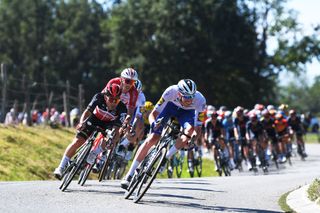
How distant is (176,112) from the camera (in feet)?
42.5

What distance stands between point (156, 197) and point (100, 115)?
1.80 m

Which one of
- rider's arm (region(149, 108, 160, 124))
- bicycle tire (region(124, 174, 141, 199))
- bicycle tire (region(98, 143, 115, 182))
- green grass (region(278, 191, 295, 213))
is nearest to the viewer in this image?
green grass (region(278, 191, 295, 213))

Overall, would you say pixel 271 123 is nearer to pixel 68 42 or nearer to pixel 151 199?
pixel 151 199

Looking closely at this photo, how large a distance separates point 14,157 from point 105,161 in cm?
570

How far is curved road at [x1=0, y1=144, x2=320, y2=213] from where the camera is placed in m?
11.1

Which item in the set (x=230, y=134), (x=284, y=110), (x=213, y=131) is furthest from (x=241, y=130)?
(x=284, y=110)

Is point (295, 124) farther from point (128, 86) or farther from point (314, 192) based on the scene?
point (314, 192)

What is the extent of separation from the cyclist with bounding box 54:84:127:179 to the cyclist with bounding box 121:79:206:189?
0.86 metres

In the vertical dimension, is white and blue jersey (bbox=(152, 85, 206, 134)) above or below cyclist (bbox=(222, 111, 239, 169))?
below

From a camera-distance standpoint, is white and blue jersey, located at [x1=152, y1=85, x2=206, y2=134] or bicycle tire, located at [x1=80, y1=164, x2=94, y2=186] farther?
bicycle tire, located at [x1=80, y1=164, x2=94, y2=186]

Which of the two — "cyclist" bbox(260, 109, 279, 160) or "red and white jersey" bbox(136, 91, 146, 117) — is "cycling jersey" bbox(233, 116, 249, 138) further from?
"red and white jersey" bbox(136, 91, 146, 117)

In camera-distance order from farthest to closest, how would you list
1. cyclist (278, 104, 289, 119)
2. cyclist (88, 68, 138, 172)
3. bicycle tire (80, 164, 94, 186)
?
cyclist (278, 104, 289, 119) → bicycle tire (80, 164, 94, 186) → cyclist (88, 68, 138, 172)

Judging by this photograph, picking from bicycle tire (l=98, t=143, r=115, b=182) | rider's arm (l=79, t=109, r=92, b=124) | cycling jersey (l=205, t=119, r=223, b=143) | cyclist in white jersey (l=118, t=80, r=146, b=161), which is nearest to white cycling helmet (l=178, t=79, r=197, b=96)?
rider's arm (l=79, t=109, r=92, b=124)

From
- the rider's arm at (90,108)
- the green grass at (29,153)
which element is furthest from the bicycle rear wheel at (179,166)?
the rider's arm at (90,108)
